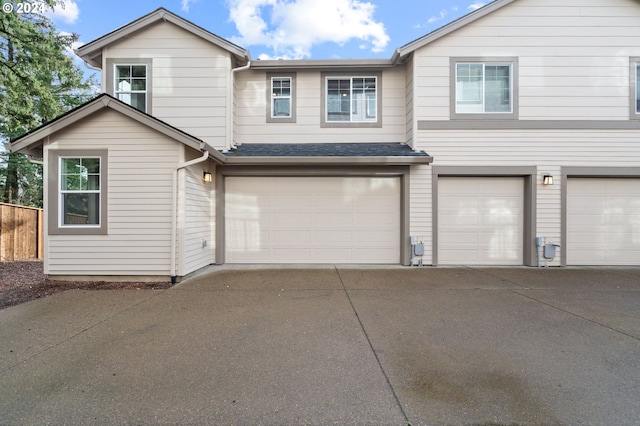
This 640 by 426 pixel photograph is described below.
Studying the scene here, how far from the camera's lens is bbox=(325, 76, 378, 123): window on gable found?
8.30 meters

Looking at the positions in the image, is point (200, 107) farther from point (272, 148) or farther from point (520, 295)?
point (520, 295)

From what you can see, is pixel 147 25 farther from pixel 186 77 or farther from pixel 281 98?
pixel 281 98

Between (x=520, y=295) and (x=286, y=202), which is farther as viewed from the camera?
(x=286, y=202)

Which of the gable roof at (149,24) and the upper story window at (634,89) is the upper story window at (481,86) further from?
the gable roof at (149,24)

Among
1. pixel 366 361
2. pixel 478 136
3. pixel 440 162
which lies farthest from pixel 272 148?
pixel 366 361

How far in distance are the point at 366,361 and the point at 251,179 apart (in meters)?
5.87

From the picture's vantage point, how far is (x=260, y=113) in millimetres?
8352

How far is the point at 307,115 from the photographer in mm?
8312

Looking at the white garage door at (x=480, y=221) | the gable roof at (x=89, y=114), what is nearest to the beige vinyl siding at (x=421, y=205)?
the white garage door at (x=480, y=221)

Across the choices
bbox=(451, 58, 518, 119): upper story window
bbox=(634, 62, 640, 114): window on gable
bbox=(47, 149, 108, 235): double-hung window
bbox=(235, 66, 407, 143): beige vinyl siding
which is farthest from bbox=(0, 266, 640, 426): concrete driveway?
bbox=(634, 62, 640, 114): window on gable

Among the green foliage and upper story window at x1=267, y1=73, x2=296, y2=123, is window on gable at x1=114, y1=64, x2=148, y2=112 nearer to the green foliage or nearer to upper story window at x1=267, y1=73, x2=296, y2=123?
upper story window at x1=267, y1=73, x2=296, y2=123

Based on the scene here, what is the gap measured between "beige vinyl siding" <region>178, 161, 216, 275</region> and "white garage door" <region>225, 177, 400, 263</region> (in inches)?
16.9

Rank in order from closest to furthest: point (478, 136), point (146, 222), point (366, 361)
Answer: point (366, 361)
point (146, 222)
point (478, 136)

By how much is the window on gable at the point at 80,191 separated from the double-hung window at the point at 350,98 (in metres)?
5.52
